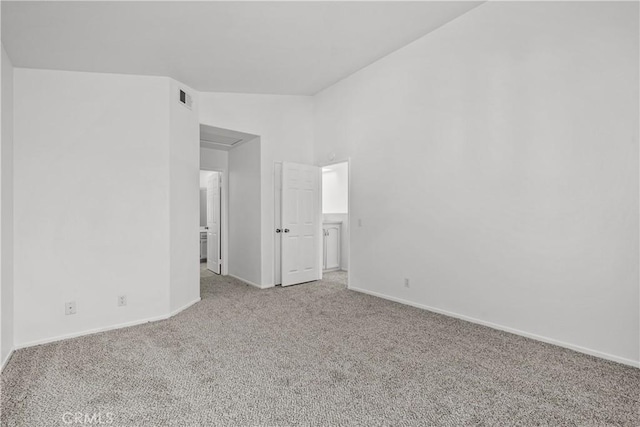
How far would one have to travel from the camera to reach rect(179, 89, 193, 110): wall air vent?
3.93 m

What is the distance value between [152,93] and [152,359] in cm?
268

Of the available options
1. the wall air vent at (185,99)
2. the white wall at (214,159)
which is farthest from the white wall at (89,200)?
the white wall at (214,159)

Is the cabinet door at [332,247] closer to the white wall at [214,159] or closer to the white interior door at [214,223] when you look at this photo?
the white interior door at [214,223]

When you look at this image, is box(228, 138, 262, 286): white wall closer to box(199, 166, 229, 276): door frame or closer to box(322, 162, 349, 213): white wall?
box(199, 166, 229, 276): door frame

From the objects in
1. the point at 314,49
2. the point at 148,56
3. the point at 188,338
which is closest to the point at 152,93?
the point at 148,56

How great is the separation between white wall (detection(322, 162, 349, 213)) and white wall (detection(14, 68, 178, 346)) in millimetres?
4191

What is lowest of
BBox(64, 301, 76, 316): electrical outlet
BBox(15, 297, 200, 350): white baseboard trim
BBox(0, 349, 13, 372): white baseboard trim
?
BBox(15, 297, 200, 350): white baseboard trim

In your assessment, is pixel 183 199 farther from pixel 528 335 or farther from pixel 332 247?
pixel 528 335

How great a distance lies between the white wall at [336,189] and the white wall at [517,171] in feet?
9.07

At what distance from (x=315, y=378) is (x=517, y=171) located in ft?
8.18

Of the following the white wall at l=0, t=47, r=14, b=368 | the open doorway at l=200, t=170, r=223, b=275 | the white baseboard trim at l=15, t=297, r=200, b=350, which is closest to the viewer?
the white wall at l=0, t=47, r=14, b=368

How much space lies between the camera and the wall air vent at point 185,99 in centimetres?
393

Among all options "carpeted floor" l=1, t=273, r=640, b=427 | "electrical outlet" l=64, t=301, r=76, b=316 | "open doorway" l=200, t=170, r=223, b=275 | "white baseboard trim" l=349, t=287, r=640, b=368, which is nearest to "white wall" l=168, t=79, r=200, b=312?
"carpeted floor" l=1, t=273, r=640, b=427

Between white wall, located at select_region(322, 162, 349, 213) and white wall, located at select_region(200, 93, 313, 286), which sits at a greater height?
white wall, located at select_region(200, 93, 313, 286)
